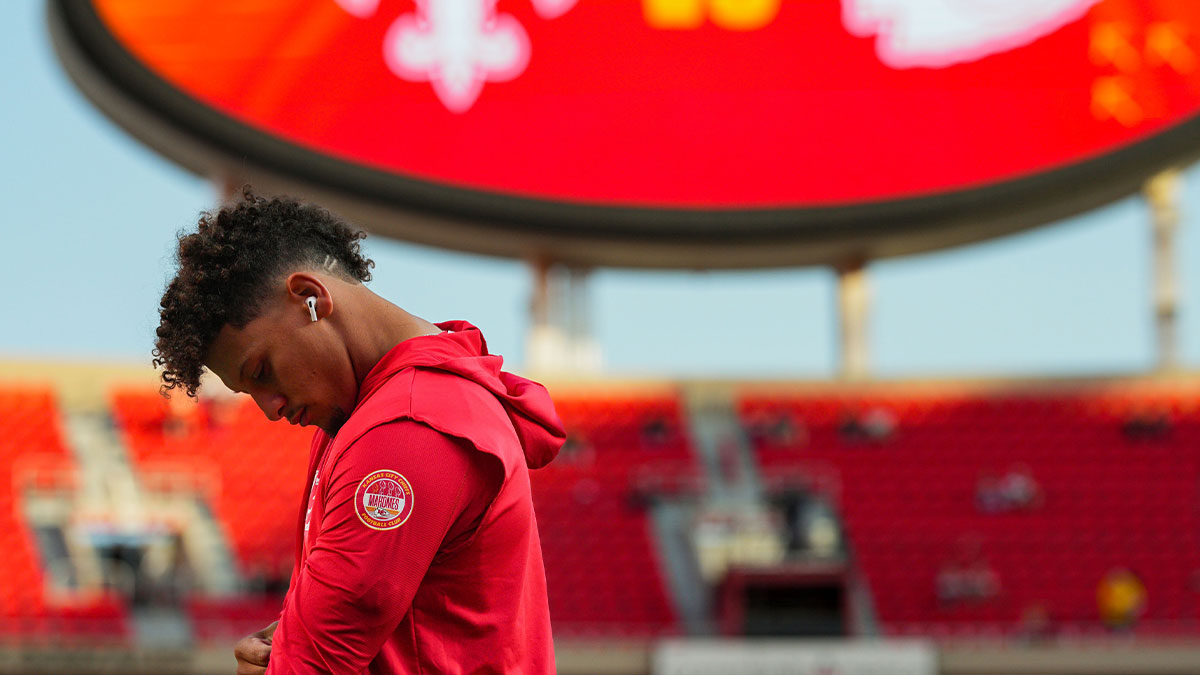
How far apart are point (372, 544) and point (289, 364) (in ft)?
0.84

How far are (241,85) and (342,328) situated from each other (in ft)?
47.4

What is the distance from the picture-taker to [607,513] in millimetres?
15039

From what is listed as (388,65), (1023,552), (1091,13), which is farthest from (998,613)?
(388,65)

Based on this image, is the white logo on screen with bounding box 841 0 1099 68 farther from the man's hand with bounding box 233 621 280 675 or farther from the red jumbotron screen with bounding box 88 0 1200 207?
the man's hand with bounding box 233 621 280 675

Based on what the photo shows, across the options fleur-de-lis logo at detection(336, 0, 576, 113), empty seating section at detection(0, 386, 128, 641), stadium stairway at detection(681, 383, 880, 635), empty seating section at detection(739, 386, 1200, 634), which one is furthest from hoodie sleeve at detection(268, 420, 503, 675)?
fleur-de-lis logo at detection(336, 0, 576, 113)

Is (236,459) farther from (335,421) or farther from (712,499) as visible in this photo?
(335,421)

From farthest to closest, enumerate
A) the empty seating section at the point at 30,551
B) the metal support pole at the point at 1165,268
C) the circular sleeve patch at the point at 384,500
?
the metal support pole at the point at 1165,268 → the empty seating section at the point at 30,551 → the circular sleeve patch at the point at 384,500

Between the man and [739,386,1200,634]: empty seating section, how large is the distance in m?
12.3

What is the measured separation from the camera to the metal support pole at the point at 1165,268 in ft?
54.4

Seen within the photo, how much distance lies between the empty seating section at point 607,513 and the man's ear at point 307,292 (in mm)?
11408

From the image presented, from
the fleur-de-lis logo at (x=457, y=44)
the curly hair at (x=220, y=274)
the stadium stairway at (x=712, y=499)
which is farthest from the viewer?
the fleur-de-lis logo at (x=457, y=44)

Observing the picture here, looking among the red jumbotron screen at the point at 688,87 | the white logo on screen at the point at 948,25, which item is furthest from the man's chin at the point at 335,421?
the white logo on screen at the point at 948,25

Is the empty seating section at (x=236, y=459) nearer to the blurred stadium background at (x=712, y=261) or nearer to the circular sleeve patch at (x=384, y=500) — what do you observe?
the blurred stadium background at (x=712, y=261)

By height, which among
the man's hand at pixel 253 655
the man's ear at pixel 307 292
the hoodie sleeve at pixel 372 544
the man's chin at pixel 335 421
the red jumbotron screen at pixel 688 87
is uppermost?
the red jumbotron screen at pixel 688 87
